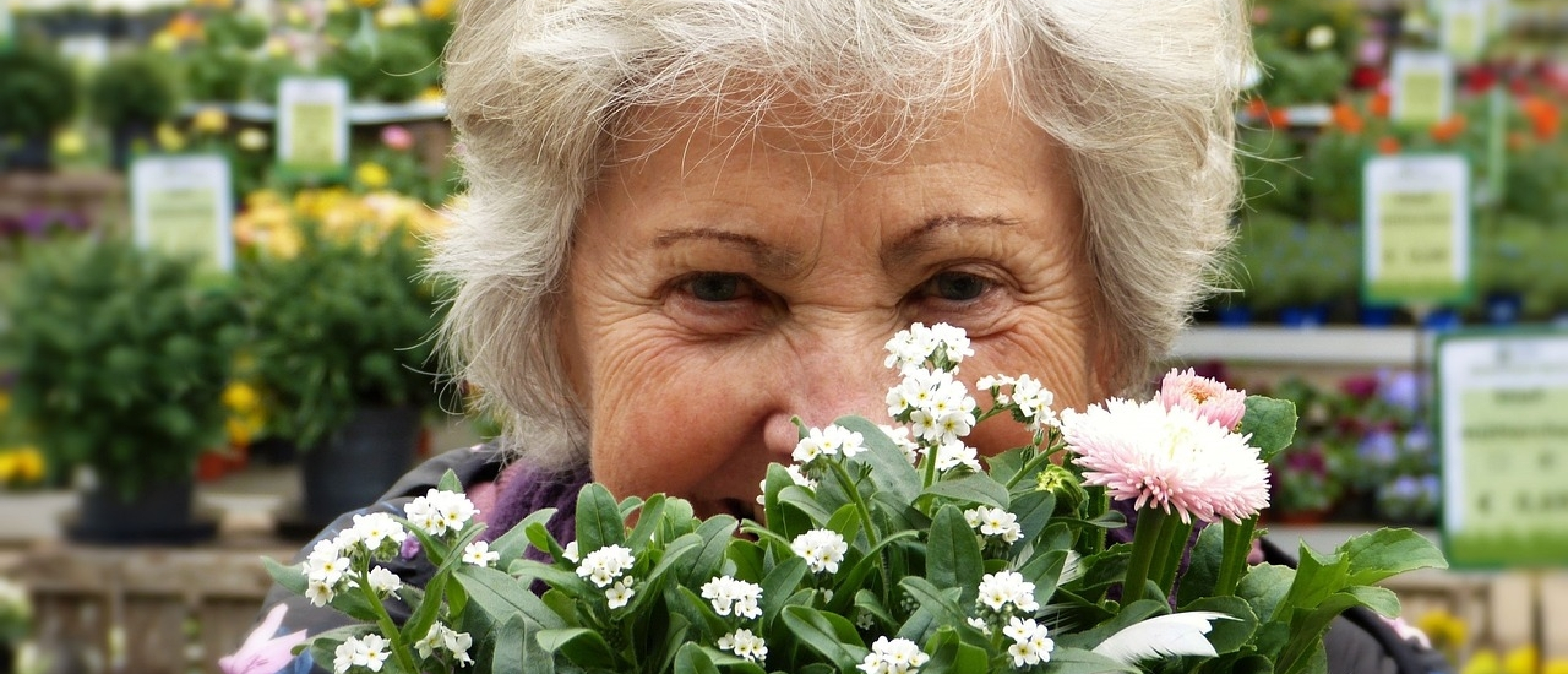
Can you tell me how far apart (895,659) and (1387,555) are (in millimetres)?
284

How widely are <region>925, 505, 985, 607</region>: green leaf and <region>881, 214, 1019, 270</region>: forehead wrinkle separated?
0.44 meters

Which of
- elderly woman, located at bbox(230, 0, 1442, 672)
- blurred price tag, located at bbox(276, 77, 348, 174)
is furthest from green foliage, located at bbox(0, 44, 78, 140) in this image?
elderly woman, located at bbox(230, 0, 1442, 672)

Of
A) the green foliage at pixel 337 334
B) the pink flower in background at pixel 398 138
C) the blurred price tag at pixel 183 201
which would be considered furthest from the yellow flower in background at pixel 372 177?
the green foliage at pixel 337 334

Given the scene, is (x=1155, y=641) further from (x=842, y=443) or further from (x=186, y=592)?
(x=186, y=592)

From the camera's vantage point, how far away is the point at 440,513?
76 cm

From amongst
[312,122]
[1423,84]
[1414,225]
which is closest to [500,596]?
[1414,225]

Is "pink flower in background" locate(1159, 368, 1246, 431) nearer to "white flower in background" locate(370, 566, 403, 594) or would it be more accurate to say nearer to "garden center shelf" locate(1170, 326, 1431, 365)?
"white flower in background" locate(370, 566, 403, 594)

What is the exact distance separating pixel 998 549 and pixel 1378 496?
3.71 m

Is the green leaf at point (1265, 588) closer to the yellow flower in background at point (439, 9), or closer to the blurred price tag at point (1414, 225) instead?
the blurred price tag at point (1414, 225)

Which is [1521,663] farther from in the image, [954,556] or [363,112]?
[363,112]

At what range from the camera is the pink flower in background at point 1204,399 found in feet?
2.46

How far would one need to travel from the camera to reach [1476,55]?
4.20m

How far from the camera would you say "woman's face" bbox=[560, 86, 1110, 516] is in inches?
44.9

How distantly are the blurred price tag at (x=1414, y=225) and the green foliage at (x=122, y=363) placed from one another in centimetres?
248
